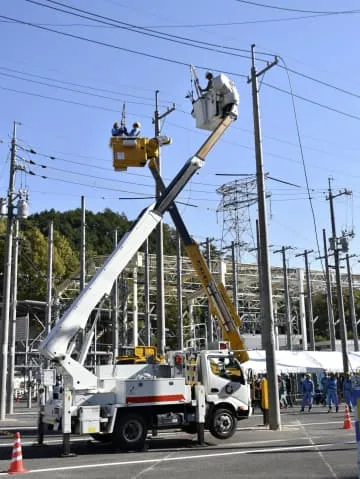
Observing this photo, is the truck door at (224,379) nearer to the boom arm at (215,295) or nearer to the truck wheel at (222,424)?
the truck wheel at (222,424)

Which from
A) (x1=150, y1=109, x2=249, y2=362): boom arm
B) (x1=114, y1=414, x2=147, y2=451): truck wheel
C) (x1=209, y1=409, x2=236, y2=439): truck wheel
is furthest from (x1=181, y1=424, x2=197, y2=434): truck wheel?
(x1=150, y1=109, x2=249, y2=362): boom arm

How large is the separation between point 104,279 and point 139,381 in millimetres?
2917

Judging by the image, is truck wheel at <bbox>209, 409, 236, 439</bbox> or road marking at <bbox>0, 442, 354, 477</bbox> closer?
road marking at <bbox>0, 442, 354, 477</bbox>

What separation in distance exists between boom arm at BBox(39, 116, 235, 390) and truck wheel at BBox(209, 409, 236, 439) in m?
3.80

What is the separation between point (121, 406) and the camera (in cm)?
1501

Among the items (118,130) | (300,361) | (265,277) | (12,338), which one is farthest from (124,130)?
(300,361)

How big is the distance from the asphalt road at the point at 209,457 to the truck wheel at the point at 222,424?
Answer: 0.28 meters

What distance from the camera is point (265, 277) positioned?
67.6ft

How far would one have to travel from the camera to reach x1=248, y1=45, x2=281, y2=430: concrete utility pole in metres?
19.7

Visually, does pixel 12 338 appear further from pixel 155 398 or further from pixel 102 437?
pixel 155 398

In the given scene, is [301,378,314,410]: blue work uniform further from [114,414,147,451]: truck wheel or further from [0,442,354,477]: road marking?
[114,414,147,451]: truck wheel

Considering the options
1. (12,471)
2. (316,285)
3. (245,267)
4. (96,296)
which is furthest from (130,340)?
(12,471)

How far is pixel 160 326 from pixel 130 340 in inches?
1087

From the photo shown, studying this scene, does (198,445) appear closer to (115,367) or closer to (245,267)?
(115,367)
